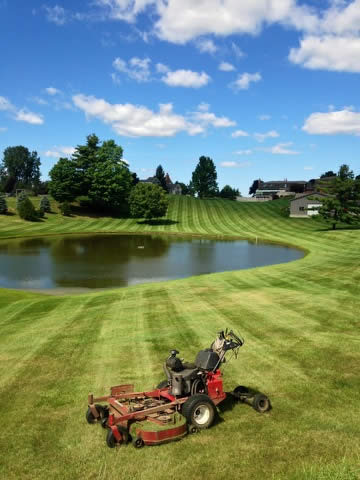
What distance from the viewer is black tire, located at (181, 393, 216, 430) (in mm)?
8258

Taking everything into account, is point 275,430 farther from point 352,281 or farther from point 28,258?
point 28,258

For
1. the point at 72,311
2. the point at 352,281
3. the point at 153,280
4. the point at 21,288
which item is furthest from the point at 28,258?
the point at 352,281

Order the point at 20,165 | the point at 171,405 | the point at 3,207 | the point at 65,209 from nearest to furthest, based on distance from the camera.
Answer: the point at 171,405 < the point at 3,207 < the point at 65,209 < the point at 20,165

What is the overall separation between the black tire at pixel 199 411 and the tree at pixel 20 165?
188810mm

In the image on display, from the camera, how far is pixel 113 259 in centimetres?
4450

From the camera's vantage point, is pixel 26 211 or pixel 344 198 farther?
pixel 26 211

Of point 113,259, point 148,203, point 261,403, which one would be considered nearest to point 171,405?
point 261,403

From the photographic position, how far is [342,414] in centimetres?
905

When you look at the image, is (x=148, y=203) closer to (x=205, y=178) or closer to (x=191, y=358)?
(x=191, y=358)

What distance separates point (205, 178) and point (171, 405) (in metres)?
161

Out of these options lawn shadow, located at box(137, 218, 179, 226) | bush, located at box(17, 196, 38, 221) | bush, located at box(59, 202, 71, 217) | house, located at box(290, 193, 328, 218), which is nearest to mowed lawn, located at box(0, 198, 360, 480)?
bush, located at box(17, 196, 38, 221)

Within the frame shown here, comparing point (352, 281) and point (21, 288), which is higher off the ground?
point (352, 281)

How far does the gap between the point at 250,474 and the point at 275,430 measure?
169 cm

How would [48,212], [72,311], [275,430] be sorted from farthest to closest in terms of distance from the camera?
[48,212], [72,311], [275,430]
